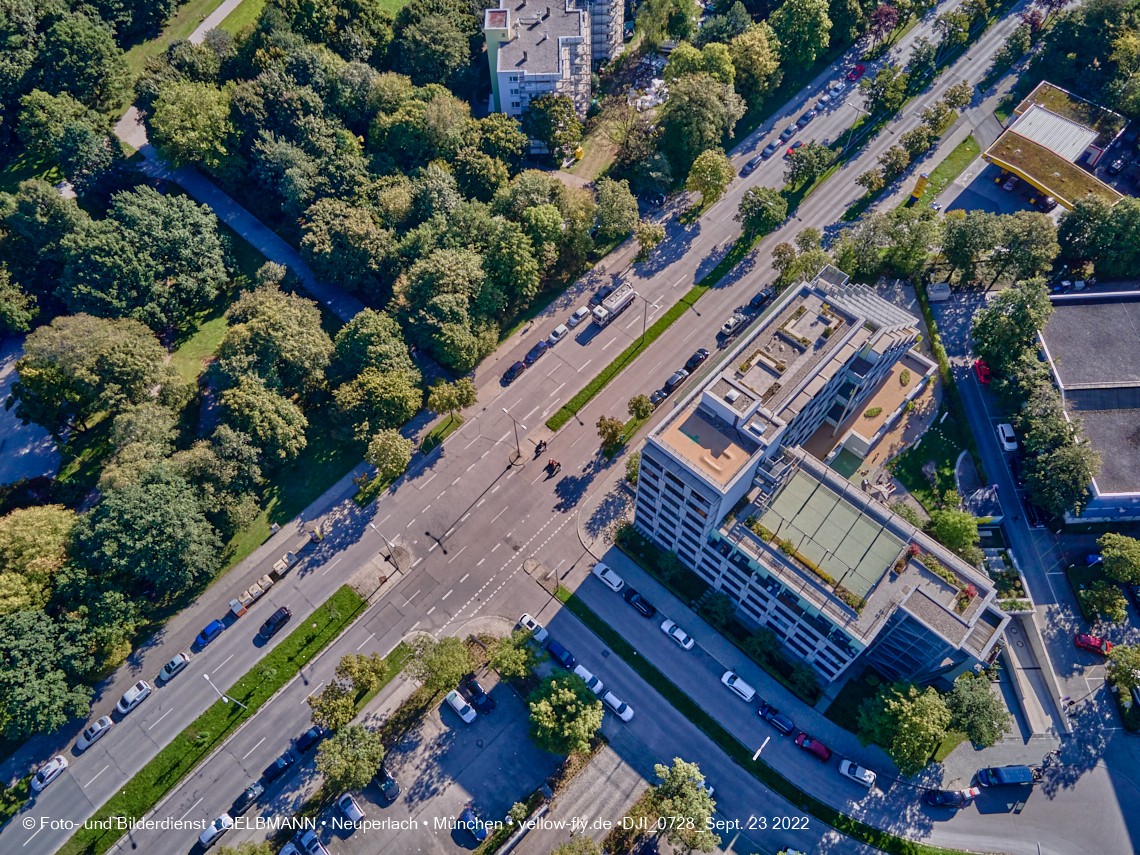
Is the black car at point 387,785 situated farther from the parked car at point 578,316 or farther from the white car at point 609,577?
the parked car at point 578,316

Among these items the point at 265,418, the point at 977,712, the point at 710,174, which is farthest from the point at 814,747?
the point at 710,174

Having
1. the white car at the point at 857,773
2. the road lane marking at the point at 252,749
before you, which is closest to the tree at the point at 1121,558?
the road lane marking at the point at 252,749

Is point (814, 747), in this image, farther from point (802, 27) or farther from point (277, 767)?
point (802, 27)

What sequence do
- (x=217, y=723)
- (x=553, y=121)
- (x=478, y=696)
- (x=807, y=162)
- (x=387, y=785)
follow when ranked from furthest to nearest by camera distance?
1. (x=553, y=121)
2. (x=807, y=162)
3. (x=478, y=696)
4. (x=217, y=723)
5. (x=387, y=785)

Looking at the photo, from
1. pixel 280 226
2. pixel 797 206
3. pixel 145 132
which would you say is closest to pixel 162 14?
pixel 145 132

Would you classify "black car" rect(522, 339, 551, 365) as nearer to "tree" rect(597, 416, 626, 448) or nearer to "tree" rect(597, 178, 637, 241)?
"tree" rect(597, 416, 626, 448)

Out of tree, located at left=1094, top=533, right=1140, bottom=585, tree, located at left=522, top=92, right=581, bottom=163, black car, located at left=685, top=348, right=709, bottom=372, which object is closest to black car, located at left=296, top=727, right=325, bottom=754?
tree, located at left=1094, top=533, right=1140, bottom=585
